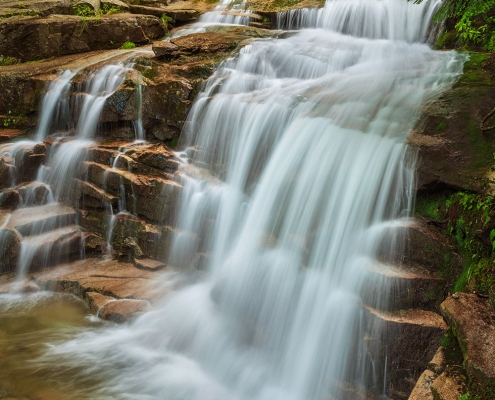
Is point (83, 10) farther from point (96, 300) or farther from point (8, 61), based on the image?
Result: point (96, 300)

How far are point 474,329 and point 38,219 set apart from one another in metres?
7.19

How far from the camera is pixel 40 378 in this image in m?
5.24

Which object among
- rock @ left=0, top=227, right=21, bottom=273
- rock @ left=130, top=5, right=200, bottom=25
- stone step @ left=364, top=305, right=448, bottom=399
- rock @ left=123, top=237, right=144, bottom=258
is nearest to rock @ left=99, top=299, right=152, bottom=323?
rock @ left=123, top=237, right=144, bottom=258

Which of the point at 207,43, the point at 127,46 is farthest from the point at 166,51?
the point at 127,46

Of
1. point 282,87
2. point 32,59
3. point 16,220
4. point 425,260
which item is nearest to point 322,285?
point 425,260

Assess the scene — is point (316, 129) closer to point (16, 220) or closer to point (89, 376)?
point (89, 376)

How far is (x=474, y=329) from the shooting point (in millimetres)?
3988

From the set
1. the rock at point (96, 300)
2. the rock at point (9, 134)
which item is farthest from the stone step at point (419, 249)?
the rock at point (9, 134)

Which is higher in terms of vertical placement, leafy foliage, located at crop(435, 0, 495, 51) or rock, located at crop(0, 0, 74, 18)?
rock, located at crop(0, 0, 74, 18)

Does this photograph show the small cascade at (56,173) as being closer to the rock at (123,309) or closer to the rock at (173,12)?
the rock at (123,309)

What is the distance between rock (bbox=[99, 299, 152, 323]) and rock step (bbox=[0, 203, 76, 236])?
8.47 feet

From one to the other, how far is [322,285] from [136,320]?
263cm

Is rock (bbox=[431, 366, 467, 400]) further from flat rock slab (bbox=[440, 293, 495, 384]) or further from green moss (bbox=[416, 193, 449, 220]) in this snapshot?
green moss (bbox=[416, 193, 449, 220])

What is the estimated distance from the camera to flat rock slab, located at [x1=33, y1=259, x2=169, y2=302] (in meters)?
6.91
